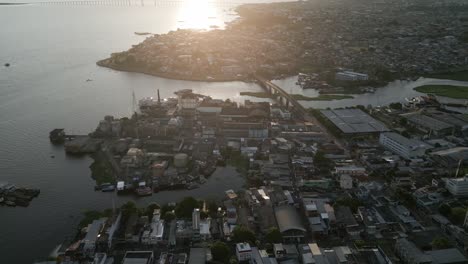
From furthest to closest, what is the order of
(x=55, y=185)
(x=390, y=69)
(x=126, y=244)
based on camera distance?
(x=390, y=69) → (x=55, y=185) → (x=126, y=244)

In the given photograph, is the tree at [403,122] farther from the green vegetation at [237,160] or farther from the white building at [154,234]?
the white building at [154,234]

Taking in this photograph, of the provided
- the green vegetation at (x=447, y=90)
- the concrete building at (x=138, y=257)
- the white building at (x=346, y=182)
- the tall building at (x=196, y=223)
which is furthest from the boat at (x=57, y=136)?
the green vegetation at (x=447, y=90)

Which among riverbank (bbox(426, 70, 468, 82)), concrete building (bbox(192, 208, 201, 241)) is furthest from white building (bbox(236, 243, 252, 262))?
riverbank (bbox(426, 70, 468, 82))

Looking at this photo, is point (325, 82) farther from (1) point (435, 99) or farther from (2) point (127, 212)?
(2) point (127, 212)

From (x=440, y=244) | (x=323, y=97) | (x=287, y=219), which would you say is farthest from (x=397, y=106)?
(x=287, y=219)

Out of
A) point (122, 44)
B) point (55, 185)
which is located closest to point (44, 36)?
point (122, 44)

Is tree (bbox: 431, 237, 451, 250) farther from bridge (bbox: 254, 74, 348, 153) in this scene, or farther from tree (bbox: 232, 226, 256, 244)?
bridge (bbox: 254, 74, 348, 153)
